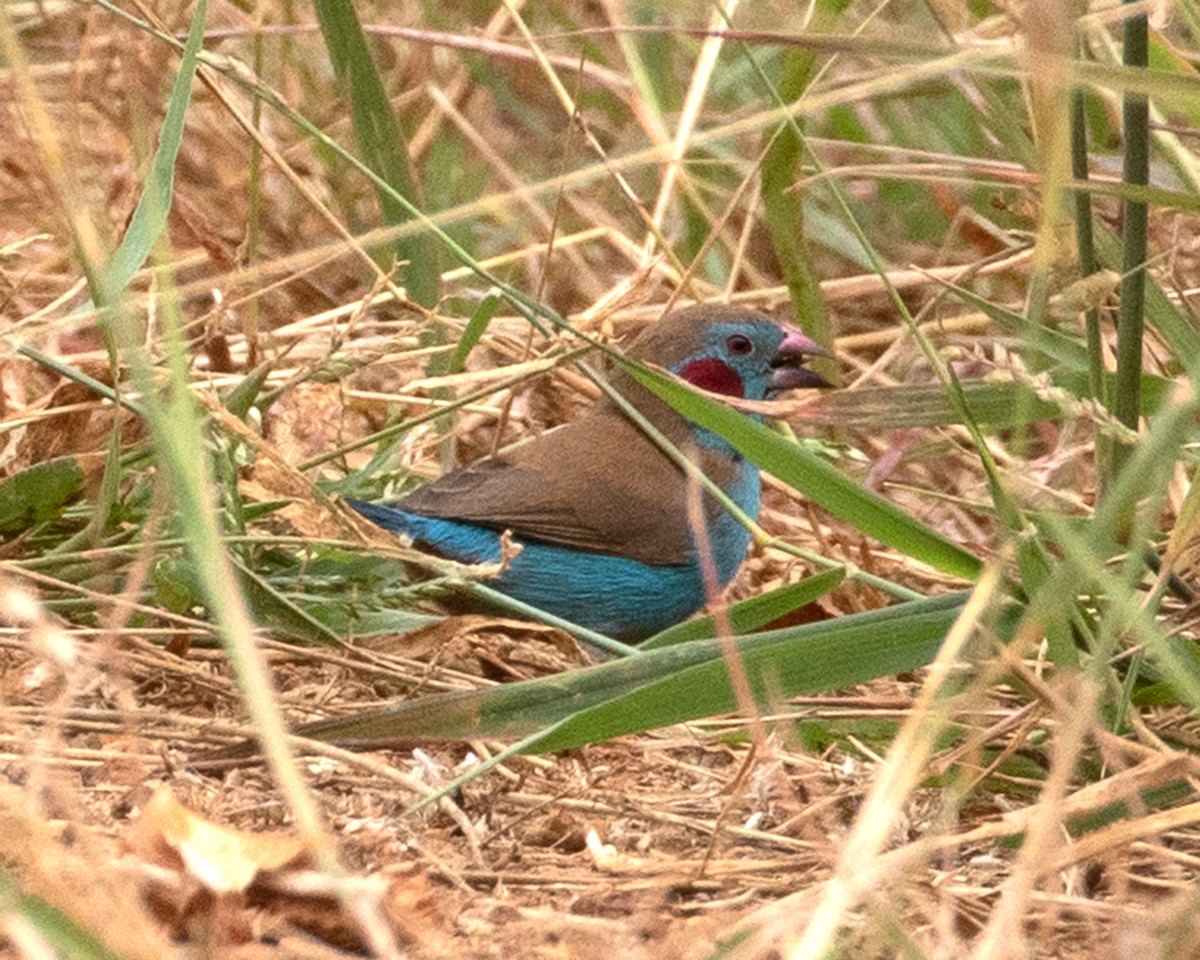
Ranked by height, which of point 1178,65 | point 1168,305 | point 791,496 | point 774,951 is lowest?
point 791,496

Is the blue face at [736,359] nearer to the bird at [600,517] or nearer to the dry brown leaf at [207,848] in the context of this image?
the bird at [600,517]

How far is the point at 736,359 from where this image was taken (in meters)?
4.29

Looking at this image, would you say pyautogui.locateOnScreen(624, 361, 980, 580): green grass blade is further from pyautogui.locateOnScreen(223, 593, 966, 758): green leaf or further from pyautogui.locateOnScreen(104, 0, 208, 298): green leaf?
pyautogui.locateOnScreen(104, 0, 208, 298): green leaf

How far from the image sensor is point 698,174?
5148 mm

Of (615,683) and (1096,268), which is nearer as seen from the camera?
(615,683)

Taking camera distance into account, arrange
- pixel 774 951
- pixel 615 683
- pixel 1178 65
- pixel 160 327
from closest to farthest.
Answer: pixel 774 951
pixel 615 683
pixel 1178 65
pixel 160 327

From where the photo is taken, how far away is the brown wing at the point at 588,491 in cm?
382

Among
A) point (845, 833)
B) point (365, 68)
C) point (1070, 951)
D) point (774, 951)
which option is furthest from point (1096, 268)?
point (365, 68)

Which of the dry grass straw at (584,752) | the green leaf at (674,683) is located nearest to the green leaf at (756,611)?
the dry grass straw at (584,752)

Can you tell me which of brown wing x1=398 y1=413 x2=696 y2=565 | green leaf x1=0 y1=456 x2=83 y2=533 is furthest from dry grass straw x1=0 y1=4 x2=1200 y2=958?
brown wing x1=398 y1=413 x2=696 y2=565

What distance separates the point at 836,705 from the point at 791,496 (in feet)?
4.88

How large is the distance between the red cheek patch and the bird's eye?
0.04 m

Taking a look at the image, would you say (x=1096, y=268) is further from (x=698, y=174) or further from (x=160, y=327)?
(x=698, y=174)

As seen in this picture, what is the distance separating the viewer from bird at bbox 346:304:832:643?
3.80 metres
